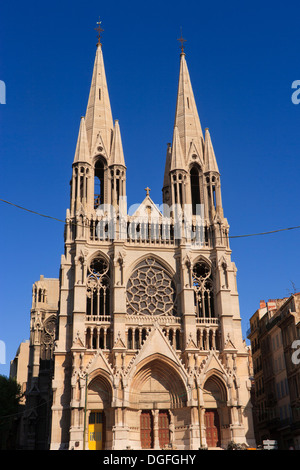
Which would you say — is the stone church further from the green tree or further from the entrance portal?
the green tree

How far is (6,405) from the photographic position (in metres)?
52.8

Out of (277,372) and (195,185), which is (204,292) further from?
(195,185)

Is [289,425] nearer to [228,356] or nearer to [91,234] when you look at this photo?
[228,356]

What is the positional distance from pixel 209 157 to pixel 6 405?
3038cm

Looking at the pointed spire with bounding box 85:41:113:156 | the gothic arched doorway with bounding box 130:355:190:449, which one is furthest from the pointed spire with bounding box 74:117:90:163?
the gothic arched doorway with bounding box 130:355:190:449

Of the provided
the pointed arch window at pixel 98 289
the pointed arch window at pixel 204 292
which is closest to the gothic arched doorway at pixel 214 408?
the pointed arch window at pixel 204 292

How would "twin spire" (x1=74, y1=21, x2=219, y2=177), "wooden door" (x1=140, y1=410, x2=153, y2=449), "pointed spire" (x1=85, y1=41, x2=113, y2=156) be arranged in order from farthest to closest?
"pointed spire" (x1=85, y1=41, x2=113, y2=156)
"twin spire" (x1=74, y1=21, x2=219, y2=177)
"wooden door" (x1=140, y1=410, x2=153, y2=449)

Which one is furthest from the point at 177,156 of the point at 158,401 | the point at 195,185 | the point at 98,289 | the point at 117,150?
the point at 158,401

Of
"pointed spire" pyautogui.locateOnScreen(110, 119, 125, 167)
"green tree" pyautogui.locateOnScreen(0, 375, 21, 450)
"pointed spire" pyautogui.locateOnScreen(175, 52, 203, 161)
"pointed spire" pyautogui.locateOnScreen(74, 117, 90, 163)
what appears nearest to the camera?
"pointed spire" pyautogui.locateOnScreen(74, 117, 90, 163)

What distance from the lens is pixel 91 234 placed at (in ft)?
155

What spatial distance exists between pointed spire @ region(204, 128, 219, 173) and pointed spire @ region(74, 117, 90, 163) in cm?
1100

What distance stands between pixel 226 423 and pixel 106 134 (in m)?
27.5

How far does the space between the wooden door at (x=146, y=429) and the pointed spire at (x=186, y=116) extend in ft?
76.7

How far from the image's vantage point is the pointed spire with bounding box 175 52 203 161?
174 ft
